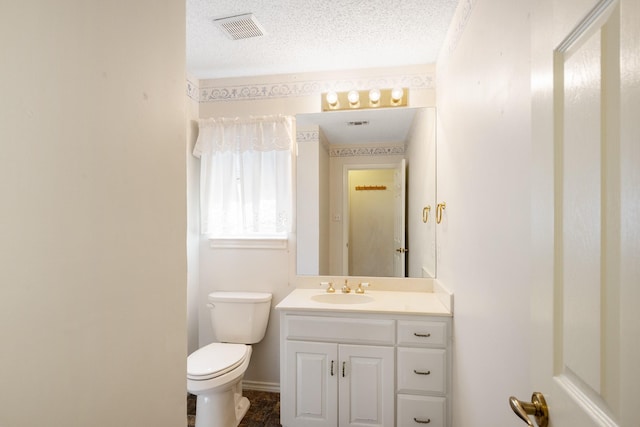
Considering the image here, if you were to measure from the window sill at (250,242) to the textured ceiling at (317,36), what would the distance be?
1.30m

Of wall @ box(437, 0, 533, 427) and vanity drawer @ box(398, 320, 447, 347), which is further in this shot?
vanity drawer @ box(398, 320, 447, 347)

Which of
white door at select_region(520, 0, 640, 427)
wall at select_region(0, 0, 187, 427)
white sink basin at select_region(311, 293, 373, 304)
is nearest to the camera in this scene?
white door at select_region(520, 0, 640, 427)

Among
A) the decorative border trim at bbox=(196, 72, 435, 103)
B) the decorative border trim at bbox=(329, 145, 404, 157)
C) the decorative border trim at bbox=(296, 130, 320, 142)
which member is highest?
the decorative border trim at bbox=(196, 72, 435, 103)

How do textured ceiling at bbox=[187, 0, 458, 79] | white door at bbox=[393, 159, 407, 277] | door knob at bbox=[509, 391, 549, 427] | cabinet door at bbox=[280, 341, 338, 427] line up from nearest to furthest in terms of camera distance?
door knob at bbox=[509, 391, 549, 427] < textured ceiling at bbox=[187, 0, 458, 79] < cabinet door at bbox=[280, 341, 338, 427] < white door at bbox=[393, 159, 407, 277]

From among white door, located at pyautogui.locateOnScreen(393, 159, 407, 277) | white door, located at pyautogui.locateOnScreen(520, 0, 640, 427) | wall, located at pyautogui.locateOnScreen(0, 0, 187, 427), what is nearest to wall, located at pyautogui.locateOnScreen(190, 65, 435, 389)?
white door, located at pyautogui.locateOnScreen(393, 159, 407, 277)

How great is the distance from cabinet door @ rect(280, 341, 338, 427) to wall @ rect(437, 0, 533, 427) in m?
0.70

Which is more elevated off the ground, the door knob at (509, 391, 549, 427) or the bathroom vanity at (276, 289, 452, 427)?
the door knob at (509, 391, 549, 427)

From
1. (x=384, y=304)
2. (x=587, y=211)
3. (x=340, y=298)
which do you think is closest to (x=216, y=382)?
(x=340, y=298)

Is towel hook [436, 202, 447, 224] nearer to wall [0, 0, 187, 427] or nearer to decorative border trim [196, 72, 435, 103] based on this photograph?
decorative border trim [196, 72, 435, 103]

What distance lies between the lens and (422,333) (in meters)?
1.88

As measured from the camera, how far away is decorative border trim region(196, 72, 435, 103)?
93.4 inches

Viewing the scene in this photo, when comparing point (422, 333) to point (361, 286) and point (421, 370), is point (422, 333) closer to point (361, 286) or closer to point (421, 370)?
point (421, 370)

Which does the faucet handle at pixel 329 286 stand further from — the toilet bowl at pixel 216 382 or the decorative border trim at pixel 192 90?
the decorative border trim at pixel 192 90

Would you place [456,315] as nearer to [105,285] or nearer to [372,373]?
[372,373]
